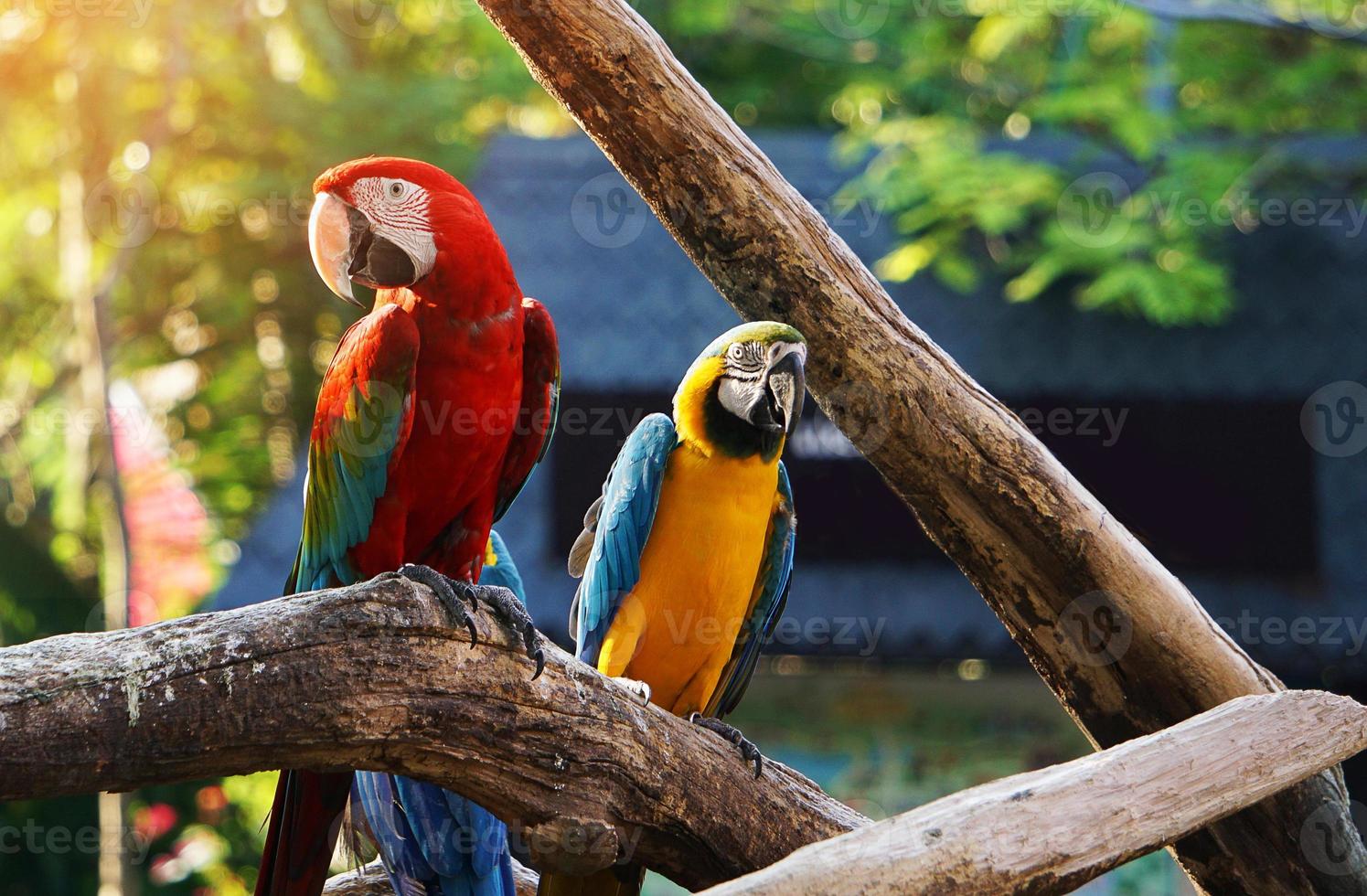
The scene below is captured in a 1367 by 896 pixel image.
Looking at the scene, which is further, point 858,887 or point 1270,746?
point 1270,746

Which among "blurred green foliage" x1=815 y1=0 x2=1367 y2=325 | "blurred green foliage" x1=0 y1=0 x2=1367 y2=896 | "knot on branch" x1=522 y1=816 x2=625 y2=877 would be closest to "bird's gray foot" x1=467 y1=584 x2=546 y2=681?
"knot on branch" x1=522 y1=816 x2=625 y2=877

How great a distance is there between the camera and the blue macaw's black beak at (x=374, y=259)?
1.85 meters

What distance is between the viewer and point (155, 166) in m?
4.95

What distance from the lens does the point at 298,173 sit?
497 cm

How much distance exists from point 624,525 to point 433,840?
2.16 ft

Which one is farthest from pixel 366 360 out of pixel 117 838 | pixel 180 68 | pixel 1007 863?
pixel 180 68

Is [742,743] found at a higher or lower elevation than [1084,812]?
higher

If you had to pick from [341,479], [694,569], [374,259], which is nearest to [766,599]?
[694,569]

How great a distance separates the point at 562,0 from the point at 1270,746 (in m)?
1.66

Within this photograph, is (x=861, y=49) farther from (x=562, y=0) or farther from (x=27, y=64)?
(x=562, y=0)

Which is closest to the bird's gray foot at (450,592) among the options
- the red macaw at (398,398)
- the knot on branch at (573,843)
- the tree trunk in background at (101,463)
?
the red macaw at (398,398)

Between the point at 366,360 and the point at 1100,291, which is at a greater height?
the point at 1100,291

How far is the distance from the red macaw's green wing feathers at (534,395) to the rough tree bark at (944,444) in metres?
0.32

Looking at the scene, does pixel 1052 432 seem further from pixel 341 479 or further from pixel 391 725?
pixel 391 725
